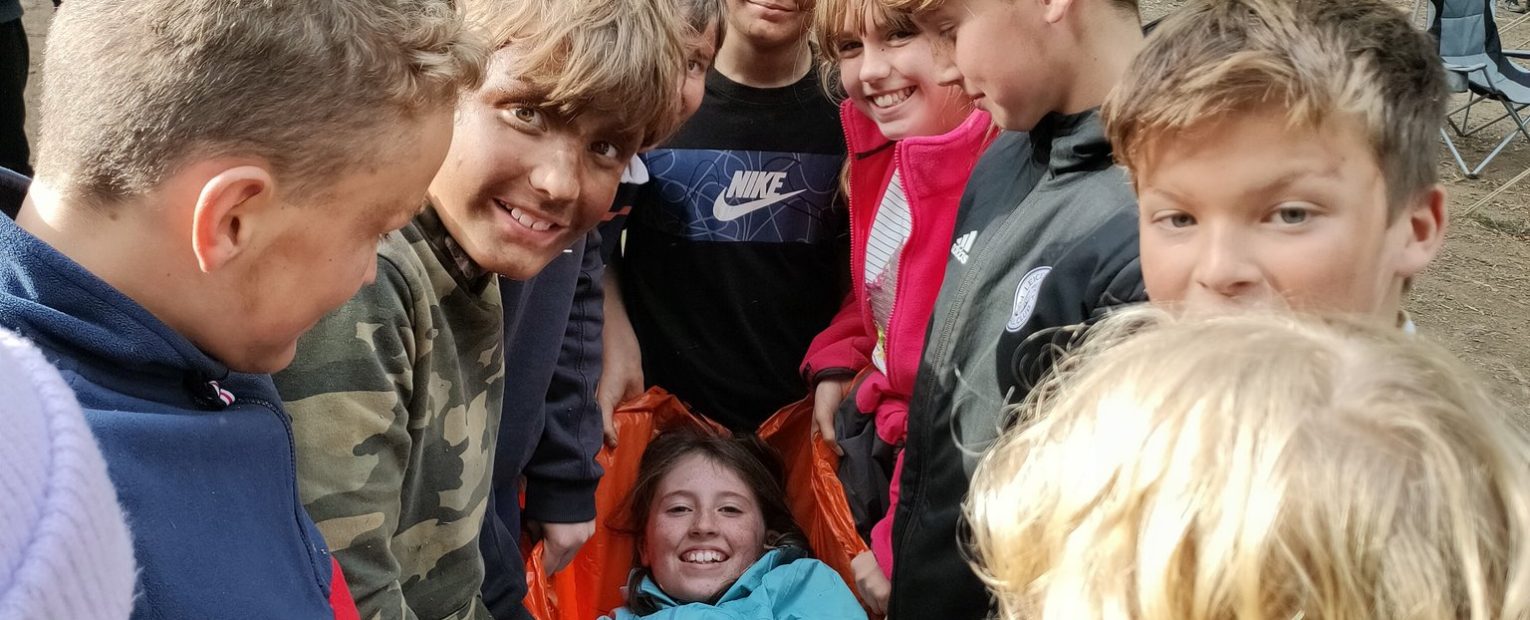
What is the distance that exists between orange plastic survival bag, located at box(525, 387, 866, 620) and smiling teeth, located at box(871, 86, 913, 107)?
34.3 inches

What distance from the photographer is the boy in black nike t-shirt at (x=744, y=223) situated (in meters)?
2.97

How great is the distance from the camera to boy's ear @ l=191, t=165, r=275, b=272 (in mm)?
1133

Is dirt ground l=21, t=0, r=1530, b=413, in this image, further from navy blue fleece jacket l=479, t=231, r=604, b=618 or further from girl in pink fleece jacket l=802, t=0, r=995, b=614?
navy blue fleece jacket l=479, t=231, r=604, b=618

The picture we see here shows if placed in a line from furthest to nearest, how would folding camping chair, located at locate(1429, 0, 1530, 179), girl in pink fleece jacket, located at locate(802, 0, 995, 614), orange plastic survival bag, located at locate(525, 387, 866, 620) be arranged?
folding camping chair, located at locate(1429, 0, 1530, 179), orange plastic survival bag, located at locate(525, 387, 866, 620), girl in pink fleece jacket, located at locate(802, 0, 995, 614)

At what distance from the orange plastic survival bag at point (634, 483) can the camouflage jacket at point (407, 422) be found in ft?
2.89

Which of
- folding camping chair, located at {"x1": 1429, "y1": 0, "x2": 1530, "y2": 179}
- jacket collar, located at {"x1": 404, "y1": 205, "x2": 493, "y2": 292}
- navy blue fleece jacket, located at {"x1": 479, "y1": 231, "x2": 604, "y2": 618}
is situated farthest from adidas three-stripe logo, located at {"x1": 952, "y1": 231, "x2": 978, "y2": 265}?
folding camping chair, located at {"x1": 1429, "y1": 0, "x2": 1530, "y2": 179}

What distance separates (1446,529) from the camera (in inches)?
34.3

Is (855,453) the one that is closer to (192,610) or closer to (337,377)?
(337,377)

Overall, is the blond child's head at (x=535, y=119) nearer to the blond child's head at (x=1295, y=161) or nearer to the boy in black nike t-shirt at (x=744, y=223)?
the blond child's head at (x=1295, y=161)

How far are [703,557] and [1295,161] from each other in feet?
6.84

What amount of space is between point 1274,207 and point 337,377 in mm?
1125

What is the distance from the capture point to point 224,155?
1.15 meters

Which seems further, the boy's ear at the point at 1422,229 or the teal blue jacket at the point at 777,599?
the teal blue jacket at the point at 777,599

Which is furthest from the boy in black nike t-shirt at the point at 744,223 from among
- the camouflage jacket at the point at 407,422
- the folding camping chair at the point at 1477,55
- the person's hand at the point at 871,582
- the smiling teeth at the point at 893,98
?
the folding camping chair at the point at 1477,55
